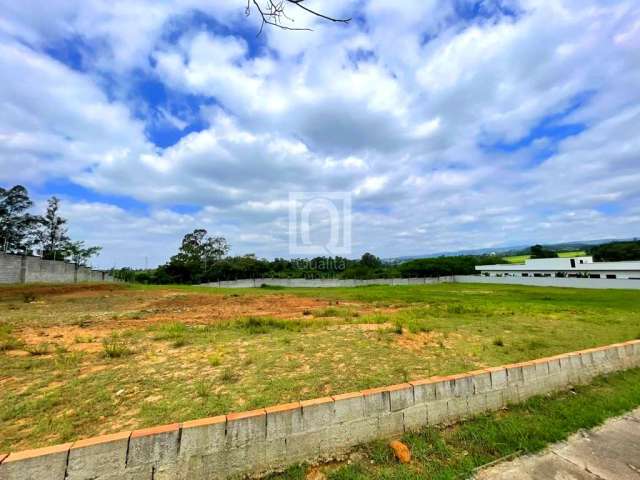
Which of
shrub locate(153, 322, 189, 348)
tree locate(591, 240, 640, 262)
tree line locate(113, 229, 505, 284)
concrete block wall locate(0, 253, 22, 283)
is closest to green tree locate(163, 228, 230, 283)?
tree line locate(113, 229, 505, 284)

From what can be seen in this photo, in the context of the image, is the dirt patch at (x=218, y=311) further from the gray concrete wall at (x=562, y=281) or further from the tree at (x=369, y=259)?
the tree at (x=369, y=259)

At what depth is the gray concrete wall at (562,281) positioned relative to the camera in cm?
2455

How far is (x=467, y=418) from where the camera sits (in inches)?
116

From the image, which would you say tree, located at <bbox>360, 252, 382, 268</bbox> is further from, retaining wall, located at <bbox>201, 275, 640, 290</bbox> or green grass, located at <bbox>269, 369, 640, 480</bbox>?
green grass, located at <bbox>269, 369, 640, 480</bbox>

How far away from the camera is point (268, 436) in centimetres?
221

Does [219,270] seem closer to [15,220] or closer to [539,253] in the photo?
[15,220]

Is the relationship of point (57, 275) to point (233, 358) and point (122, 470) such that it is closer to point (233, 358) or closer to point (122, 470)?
point (233, 358)

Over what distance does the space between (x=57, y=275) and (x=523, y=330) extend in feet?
96.4

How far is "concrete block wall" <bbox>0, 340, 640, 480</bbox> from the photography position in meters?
1.84

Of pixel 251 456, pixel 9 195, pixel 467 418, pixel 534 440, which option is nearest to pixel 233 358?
pixel 251 456

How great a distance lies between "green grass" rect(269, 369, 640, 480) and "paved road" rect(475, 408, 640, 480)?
0.26 feet

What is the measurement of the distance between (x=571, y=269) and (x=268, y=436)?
4554 cm

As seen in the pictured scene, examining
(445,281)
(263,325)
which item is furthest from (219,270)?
(263,325)

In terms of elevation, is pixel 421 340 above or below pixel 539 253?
below
